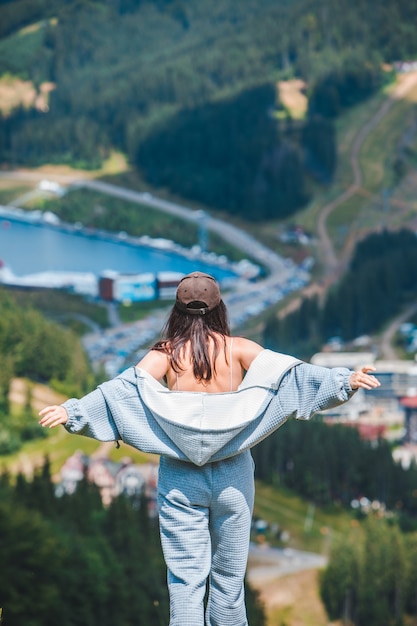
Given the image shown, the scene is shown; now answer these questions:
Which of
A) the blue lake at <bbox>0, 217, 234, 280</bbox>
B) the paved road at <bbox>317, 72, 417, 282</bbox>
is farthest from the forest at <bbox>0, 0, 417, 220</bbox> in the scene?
the blue lake at <bbox>0, 217, 234, 280</bbox>

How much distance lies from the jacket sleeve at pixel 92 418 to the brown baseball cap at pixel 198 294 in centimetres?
57

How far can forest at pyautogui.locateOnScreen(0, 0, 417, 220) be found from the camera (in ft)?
368

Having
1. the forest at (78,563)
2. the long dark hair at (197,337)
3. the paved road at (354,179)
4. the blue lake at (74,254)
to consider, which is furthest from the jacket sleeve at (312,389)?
the blue lake at (74,254)

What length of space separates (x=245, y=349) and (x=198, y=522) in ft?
2.72

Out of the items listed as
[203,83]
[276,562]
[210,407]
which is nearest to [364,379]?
[210,407]

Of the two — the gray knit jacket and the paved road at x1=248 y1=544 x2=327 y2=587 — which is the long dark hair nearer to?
the gray knit jacket

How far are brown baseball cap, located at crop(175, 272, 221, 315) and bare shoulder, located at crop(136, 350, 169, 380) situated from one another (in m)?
0.26

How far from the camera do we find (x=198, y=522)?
602 centimetres

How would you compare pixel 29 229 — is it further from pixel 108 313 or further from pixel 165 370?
pixel 165 370

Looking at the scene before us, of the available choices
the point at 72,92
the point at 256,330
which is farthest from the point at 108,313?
the point at 72,92

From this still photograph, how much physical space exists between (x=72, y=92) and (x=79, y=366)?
72505 millimetres

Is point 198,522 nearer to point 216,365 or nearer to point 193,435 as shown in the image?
point 193,435

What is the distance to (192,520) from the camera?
6012 mm

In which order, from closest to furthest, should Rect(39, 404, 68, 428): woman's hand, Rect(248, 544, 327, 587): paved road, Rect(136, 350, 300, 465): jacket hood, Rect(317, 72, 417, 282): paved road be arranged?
1. Rect(39, 404, 68, 428): woman's hand
2. Rect(136, 350, 300, 465): jacket hood
3. Rect(248, 544, 327, 587): paved road
4. Rect(317, 72, 417, 282): paved road
